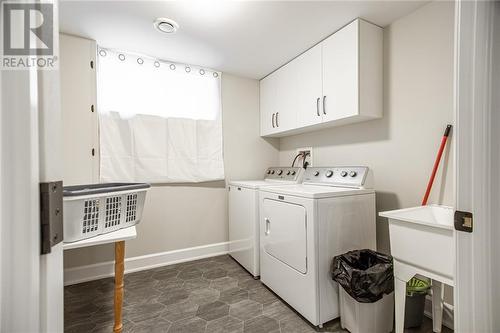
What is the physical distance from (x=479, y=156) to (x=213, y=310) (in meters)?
1.90

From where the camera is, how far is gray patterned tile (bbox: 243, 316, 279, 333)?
162 centimetres

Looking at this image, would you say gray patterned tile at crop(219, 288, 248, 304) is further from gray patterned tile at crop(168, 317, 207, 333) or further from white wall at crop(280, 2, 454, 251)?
white wall at crop(280, 2, 454, 251)

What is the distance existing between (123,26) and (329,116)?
1954 mm

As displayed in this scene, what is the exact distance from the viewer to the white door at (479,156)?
76 cm

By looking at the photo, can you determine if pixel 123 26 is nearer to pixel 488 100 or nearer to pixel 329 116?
pixel 329 116

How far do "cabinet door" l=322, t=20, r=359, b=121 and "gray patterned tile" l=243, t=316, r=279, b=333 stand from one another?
5.57 ft

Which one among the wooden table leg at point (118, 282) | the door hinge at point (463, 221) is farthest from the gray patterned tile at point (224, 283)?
the door hinge at point (463, 221)

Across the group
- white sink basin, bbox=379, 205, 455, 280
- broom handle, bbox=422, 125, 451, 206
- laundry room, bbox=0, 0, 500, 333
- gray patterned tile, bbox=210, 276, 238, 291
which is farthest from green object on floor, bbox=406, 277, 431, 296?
gray patterned tile, bbox=210, 276, 238, 291

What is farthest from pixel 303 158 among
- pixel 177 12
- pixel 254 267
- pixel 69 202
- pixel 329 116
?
pixel 69 202

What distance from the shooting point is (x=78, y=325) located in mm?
1677

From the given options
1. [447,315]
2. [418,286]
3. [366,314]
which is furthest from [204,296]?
[447,315]

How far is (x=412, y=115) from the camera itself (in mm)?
1832

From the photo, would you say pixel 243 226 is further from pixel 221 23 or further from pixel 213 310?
pixel 221 23

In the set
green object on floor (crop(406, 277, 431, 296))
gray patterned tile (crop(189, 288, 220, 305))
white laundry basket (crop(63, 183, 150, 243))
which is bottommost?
gray patterned tile (crop(189, 288, 220, 305))
